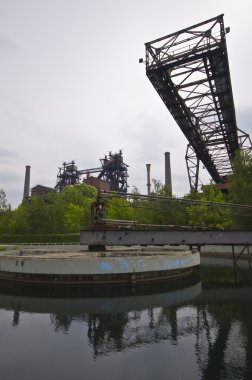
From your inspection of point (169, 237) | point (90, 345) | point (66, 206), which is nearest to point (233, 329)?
point (90, 345)

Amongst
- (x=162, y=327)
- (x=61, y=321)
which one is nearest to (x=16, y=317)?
(x=61, y=321)

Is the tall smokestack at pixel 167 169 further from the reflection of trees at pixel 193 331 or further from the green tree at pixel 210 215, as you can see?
the reflection of trees at pixel 193 331

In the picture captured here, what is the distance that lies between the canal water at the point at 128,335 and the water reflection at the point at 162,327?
0.03 m

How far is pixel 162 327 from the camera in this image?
12.5 metres

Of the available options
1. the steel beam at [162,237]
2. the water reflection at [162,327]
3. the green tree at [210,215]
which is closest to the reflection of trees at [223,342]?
the water reflection at [162,327]

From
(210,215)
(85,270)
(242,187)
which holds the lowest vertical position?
(85,270)

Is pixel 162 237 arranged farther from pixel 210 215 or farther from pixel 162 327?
pixel 210 215

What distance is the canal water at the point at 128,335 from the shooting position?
8648mm

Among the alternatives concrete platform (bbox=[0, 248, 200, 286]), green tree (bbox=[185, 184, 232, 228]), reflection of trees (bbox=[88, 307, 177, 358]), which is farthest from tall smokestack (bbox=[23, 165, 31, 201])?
reflection of trees (bbox=[88, 307, 177, 358])

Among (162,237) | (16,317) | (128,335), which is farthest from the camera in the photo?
(162,237)

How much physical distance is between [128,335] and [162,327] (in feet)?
5.73

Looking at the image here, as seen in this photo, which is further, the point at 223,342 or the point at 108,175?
the point at 108,175

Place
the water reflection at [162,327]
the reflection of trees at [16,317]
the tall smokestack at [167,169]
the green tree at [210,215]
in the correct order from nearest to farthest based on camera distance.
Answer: the water reflection at [162,327]
the reflection of trees at [16,317]
the green tree at [210,215]
the tall smokestack at [167,169]

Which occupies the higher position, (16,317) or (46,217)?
(46,217)
